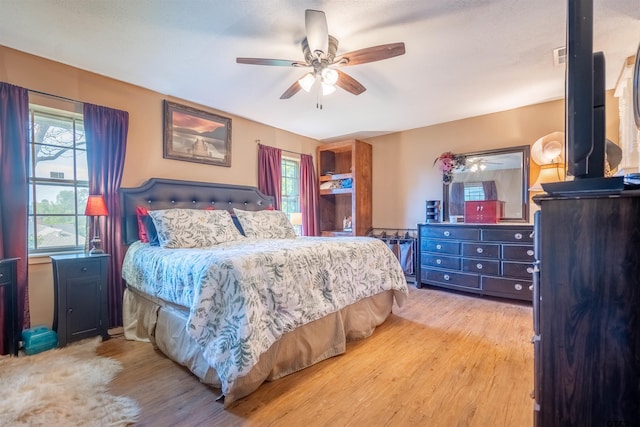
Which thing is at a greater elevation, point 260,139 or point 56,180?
point 260,139

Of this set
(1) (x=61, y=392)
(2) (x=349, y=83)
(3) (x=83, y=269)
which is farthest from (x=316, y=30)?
(1) (x=61, y=392)

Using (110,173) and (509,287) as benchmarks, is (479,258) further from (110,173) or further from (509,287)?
(110,173)

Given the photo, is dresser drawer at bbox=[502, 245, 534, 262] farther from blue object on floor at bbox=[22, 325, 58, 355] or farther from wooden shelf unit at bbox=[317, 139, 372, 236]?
blue object on floor at bbox=[22, 325, 58, 355]

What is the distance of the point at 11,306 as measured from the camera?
220 centimetres

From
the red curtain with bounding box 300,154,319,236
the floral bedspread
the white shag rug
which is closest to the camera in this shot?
the white shag rug

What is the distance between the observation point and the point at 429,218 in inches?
171

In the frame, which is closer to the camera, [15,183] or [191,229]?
[15,183]

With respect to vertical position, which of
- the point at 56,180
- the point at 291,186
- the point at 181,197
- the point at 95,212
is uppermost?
the point at 291,186

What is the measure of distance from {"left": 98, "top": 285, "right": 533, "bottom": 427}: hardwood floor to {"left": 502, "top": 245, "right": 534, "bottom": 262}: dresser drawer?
945 millimetres

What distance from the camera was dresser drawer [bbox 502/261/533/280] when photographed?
336 cm

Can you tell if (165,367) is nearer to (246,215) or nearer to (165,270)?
(165,270)

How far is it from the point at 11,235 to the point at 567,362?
3.48 meters

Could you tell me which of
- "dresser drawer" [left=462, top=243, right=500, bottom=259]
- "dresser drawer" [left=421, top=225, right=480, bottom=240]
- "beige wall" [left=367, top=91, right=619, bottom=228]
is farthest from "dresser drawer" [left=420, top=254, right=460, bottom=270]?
"beige wall" [left=367, top=91, right=619, bottom=228]

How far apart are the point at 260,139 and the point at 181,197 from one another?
155cm
